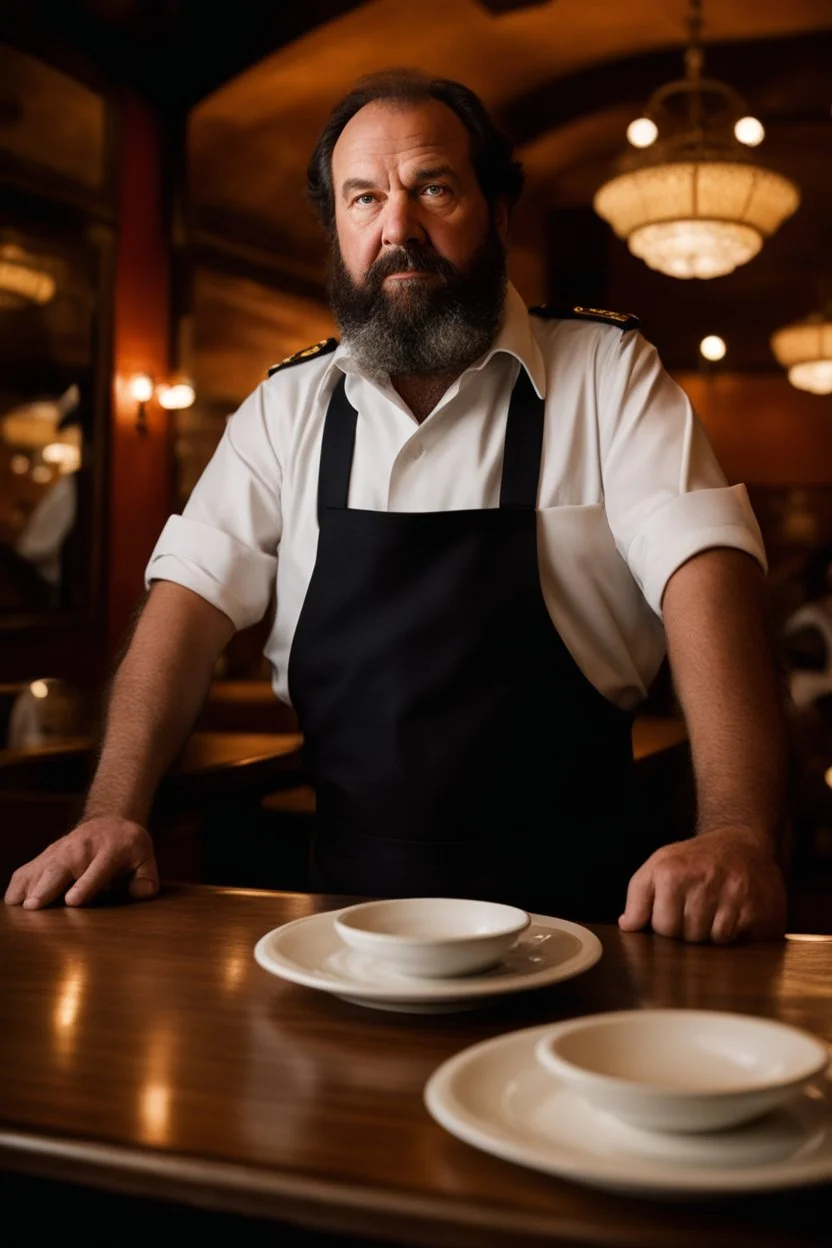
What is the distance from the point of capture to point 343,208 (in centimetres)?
199

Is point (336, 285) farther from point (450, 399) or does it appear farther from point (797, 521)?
point (797, 521)

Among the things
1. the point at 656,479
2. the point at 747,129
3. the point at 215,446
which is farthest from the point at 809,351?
the point at 656,479

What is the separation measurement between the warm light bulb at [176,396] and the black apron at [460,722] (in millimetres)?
5461

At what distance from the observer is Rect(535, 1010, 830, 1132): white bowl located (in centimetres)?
70

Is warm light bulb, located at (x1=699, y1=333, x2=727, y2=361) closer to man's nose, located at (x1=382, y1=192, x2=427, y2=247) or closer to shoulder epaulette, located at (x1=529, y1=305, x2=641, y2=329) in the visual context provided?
shoulder epaulette, located at (x1=529, y1=305, x2=641, y2=329)

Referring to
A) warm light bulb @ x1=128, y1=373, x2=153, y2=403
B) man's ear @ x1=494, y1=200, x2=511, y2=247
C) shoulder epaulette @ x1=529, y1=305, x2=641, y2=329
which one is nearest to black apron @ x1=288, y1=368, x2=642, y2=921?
shoulder epaulette @ x1=529, y1=305, x2=641, y2=329

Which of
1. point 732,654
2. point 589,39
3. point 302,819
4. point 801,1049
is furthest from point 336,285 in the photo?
point 589,39

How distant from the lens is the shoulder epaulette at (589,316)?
6.30 ft

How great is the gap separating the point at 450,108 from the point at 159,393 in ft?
17.3

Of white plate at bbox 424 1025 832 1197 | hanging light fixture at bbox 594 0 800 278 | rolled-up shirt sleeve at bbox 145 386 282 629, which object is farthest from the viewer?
hanging light fixture at bbox 594 0 800 278

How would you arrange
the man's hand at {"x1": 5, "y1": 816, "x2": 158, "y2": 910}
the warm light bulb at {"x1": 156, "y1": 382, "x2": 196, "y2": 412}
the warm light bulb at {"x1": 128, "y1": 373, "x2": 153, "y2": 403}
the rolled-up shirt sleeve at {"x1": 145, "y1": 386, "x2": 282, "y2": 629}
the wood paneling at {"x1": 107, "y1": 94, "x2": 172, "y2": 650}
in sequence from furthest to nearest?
1. the warm light bulb at {"x1": 156, "y1": 382, "x2": 196, "y2": 412}
2. the warm light bulb at {"x1": 128, "y1": 373, "x2": 153, "y2": 403}
3. the wood paneling at {"x1": 107, "y1": 94, "x2": 172, "y2": 650}
4. the rolled-up shirt sleeve at {"x1": 145, "y1": 386, "x2": 282, "y2": 629}
5. the man's hand at {"x1": 5, "y1": 816, "x2": 158, "y2": 910}

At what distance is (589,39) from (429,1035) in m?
7.75

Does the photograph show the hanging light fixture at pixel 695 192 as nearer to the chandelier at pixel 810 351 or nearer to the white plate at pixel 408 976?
the chandelier at pixel 810 351

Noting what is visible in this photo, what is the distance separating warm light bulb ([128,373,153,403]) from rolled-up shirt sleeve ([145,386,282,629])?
5000 mm
